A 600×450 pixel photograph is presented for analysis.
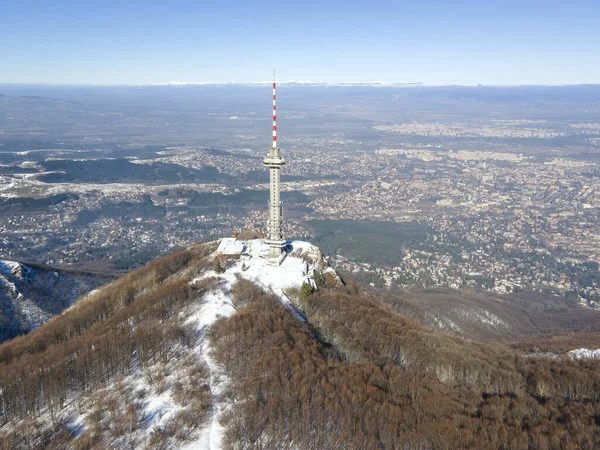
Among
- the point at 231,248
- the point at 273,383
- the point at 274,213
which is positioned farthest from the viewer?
the point at 274,213

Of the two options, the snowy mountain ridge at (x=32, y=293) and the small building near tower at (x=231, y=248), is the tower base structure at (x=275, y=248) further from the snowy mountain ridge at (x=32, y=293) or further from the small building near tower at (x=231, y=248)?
the snowy mountain ridge at (x=32, y=293)

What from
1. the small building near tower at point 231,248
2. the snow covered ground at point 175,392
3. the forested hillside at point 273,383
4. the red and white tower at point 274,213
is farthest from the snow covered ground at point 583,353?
the small building near tower at point 231,248

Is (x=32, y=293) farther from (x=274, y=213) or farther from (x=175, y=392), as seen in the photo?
(x=175, y=392)

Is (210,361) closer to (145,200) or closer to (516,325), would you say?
(516,325)

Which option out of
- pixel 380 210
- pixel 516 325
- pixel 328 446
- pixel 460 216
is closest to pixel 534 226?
pixel 460 216

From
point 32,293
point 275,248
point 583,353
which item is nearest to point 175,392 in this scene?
point 275,248

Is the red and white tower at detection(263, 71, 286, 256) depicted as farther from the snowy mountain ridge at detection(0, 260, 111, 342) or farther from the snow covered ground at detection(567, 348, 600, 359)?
the snow covered ground at detection(567, 348, 600, 359)

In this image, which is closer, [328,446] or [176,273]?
[328,446]

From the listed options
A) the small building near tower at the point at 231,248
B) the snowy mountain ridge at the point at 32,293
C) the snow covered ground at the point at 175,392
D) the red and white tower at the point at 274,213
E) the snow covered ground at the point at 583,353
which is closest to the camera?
the snow covered ground at the point at 175,392
